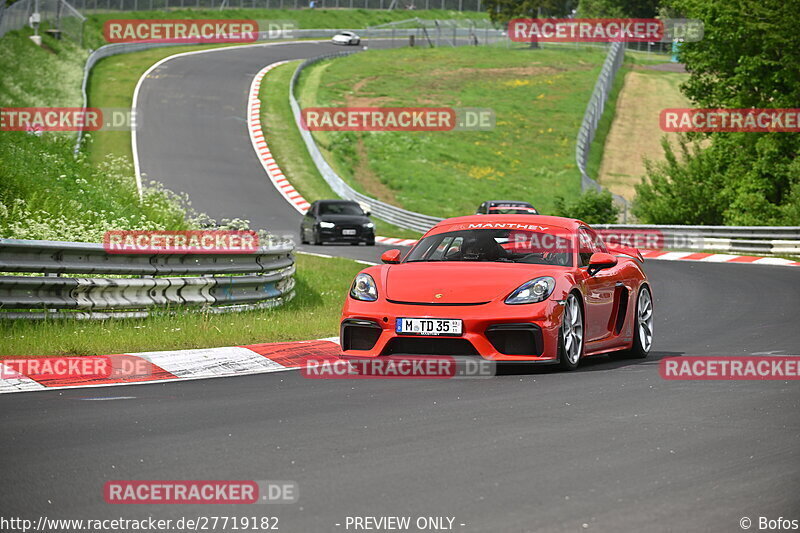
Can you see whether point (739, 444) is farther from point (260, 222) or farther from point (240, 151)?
point (240, 151)

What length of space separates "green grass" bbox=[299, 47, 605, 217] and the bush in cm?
922

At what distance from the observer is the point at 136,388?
9688mm

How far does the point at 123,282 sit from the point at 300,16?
91220 millimetres

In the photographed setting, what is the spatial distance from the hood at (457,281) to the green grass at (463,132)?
39408mm

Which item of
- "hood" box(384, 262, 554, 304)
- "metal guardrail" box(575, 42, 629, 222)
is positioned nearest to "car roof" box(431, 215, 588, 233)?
"hood" box(384, 262, 554, 304)

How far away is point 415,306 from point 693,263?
2021 cm

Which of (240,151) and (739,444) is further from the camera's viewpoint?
(240,151)

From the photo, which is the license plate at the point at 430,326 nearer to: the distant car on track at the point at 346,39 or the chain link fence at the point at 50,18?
the chain link fence at the point at 50,18

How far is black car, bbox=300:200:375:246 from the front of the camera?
35.8 meters

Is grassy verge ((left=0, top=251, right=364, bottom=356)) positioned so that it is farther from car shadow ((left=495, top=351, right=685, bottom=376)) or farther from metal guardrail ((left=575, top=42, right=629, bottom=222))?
metal guardrail ((left=575, top=42, right=629, bottom=222))

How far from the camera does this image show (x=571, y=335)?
10.9 meters

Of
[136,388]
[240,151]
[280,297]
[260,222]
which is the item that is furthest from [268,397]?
[240,151]

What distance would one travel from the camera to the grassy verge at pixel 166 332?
11445 millimetres

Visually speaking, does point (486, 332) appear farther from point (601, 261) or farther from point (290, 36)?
point (290, 36)
